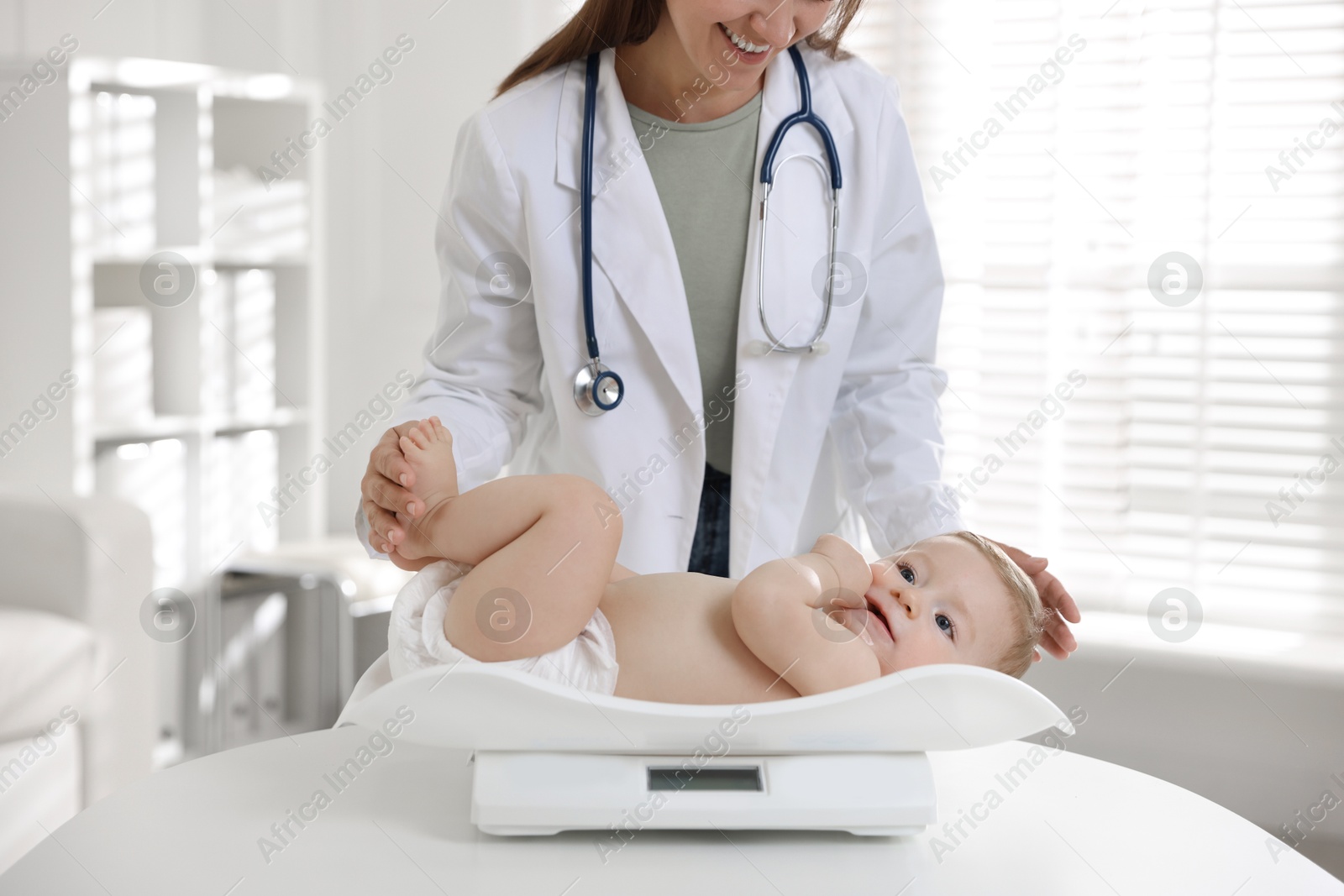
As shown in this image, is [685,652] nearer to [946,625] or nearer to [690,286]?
[946,625]

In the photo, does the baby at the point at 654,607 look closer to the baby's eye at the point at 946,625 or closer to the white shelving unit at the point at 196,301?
the baby's eye at the point at 946,625

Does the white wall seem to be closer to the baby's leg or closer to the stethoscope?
the stethoscope

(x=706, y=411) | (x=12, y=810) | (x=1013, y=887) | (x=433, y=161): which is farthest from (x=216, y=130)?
(x=1013, y=887)

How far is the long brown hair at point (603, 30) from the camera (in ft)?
4.55

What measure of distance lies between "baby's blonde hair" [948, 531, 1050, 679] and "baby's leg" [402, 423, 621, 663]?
362 millimetres

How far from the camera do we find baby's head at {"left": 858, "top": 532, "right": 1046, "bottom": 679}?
3.27 feet

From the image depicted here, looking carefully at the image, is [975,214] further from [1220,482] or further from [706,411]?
[706,411]

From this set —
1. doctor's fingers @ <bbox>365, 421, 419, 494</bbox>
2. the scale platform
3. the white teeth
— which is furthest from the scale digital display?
the white teeth

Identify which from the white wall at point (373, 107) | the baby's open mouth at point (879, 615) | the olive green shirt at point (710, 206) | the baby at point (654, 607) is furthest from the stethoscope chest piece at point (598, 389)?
the white wall at point (373, 107)

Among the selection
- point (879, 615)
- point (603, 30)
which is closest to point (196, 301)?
point (603, 30)

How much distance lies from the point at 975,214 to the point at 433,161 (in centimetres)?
152

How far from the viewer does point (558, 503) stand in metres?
0.96

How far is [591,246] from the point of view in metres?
1.32

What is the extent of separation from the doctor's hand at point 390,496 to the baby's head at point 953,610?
0.41 metres
